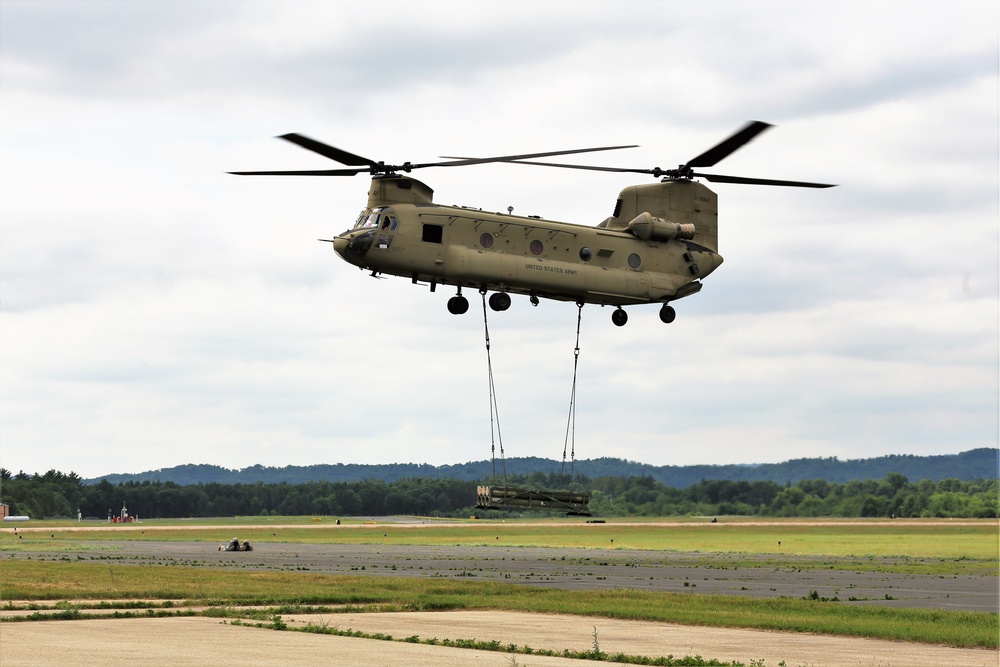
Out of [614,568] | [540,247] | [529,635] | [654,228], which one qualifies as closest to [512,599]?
[529,635]

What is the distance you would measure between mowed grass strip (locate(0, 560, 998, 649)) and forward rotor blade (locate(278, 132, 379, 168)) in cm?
1601

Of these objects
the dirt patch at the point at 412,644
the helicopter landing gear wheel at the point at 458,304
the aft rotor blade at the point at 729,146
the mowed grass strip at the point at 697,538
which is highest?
the aft rotor blade at the point at 729,146

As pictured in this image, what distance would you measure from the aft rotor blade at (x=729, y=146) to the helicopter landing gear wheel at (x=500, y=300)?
8926 mm

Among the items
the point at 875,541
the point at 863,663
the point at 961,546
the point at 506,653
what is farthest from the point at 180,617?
the point at 875,541

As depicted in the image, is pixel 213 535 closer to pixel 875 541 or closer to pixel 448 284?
pixel 875 541

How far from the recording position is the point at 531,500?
43.9 metres

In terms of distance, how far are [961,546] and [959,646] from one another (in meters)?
76.9

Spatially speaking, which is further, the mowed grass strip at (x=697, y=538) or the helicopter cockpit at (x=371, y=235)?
the mowed grass strip at (x=697, y=538)

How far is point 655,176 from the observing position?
4712 centimetres

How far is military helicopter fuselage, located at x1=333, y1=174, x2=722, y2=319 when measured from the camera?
133ft

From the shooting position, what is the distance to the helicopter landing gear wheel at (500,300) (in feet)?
137

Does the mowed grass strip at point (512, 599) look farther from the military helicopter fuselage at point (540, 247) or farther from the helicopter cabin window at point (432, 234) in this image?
the helicopter cabin window at point (432, 234)

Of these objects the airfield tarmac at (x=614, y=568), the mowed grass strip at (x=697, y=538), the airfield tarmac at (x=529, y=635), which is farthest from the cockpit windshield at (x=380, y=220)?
the mowed grass strip at (x=697, y=538)

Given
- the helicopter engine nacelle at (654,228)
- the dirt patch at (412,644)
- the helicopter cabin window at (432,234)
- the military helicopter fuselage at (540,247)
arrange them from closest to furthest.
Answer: the dirt patch at (412,644) → the military helicopter fuselage at (540,247) → the helicopter cabin window at (432,234) → the helicopter engine nacelle at (654,228)
